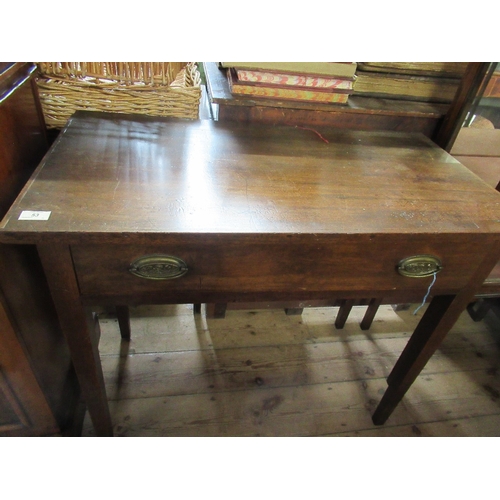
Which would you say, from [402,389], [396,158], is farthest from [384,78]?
[402,389]

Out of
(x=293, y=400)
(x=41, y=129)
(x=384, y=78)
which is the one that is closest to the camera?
(x=41, y=129)

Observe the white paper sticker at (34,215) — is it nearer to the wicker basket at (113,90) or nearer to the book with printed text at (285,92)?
the wicker basket at (113,90)

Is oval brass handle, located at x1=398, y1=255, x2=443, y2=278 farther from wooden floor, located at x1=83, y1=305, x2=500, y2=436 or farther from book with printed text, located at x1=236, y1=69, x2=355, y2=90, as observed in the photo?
wooden floor, located at x1=83, y1=305, x2=500, y2=436

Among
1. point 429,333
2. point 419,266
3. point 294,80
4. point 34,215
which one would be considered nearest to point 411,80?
point 294,80

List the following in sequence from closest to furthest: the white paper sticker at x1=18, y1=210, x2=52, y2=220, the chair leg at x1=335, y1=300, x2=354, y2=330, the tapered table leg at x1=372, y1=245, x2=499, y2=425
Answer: the white paper sticker at x1=18, y1=210, x2=52, y2=220, the tapered table leg at x1=372, y1=245, x2=499, y2=425, the chair leg at x1=335, y1=300, x2=354, y2=330

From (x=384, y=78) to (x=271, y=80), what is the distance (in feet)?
1.13

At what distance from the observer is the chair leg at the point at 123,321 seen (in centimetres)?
123

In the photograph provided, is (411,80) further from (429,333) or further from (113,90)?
(113,90)

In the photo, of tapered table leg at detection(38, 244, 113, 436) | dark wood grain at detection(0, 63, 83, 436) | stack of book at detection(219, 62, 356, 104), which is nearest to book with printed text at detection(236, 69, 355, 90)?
stack of book at detection(219, 62, 356, 104)

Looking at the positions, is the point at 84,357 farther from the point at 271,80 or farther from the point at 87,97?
the point at 271,80

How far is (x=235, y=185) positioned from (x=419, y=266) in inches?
16.2

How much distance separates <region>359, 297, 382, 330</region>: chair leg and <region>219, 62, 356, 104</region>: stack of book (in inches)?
30.2

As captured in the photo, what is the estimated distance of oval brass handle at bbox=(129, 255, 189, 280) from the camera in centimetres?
61
